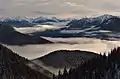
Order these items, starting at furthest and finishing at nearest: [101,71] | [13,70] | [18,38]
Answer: [18,38] < [13,70] < [101,71]

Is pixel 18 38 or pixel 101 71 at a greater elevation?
pixel 101 71

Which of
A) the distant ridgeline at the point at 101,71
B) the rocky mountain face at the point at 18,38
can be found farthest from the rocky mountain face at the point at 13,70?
the rocky mountain face at the point at 18,38

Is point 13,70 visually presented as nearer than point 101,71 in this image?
No

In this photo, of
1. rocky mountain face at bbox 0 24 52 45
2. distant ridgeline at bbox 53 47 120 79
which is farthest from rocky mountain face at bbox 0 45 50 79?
rocky mountain face at bbox 0 24 52 45

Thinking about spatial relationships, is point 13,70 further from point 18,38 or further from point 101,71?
point 18,38

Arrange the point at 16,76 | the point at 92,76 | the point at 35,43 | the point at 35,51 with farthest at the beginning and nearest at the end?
the point at 35,43 → the point at 35,51 → the point at 16,76 → the point at 92,76

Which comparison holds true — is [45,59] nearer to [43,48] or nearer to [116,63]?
[43,48]

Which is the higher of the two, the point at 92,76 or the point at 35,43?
the point at 92,76

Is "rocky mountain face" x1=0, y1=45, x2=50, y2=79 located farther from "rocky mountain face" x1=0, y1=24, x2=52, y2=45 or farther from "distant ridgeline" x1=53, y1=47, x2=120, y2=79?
"rocky mountain face" x1=0, y1=24, x2=52, y2=45

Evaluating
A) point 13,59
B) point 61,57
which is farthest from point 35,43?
point 13,59

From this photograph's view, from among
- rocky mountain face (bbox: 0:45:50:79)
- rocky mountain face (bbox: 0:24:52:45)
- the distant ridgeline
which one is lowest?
rocky mountain face (bbox: 0:24:52:45)

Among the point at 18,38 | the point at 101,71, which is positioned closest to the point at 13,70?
the point at 101,71
